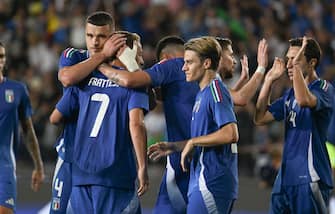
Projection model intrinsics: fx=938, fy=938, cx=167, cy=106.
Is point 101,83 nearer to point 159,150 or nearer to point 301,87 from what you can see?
point 159,150

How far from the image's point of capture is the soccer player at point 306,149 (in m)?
8.06

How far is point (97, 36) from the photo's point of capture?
7.45m

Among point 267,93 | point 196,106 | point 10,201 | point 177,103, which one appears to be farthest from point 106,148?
point 267,93

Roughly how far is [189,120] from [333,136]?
4809 millimetres

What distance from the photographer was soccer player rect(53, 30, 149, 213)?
730cm

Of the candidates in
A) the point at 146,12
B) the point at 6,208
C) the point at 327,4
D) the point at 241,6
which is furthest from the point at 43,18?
the point at 6,208

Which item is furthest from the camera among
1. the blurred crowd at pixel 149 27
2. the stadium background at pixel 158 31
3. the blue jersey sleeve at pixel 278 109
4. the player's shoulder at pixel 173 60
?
the blurred crowd at pixel 149 27

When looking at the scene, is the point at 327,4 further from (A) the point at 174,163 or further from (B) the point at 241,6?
(A) the point at 174,163

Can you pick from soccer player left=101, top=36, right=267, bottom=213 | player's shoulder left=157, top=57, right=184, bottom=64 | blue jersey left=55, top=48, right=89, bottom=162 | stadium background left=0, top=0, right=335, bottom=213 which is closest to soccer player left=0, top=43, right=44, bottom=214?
blue jersey left=55, top=48, right=89, bottom=162

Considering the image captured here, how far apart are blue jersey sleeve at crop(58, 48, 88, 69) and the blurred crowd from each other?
7.29 m

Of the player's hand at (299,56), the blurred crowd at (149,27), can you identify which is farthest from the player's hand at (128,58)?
the blurred crowd at (149,27)

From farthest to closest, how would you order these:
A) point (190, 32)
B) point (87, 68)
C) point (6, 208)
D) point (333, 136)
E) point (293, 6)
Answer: point (293, 6) < point (190, 32) < point (333, 136) < point (6, 208) < point (87, 68)

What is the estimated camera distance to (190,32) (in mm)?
16484

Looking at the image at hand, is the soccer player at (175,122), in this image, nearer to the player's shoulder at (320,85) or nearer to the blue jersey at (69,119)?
the blue jersey at (69,119)
